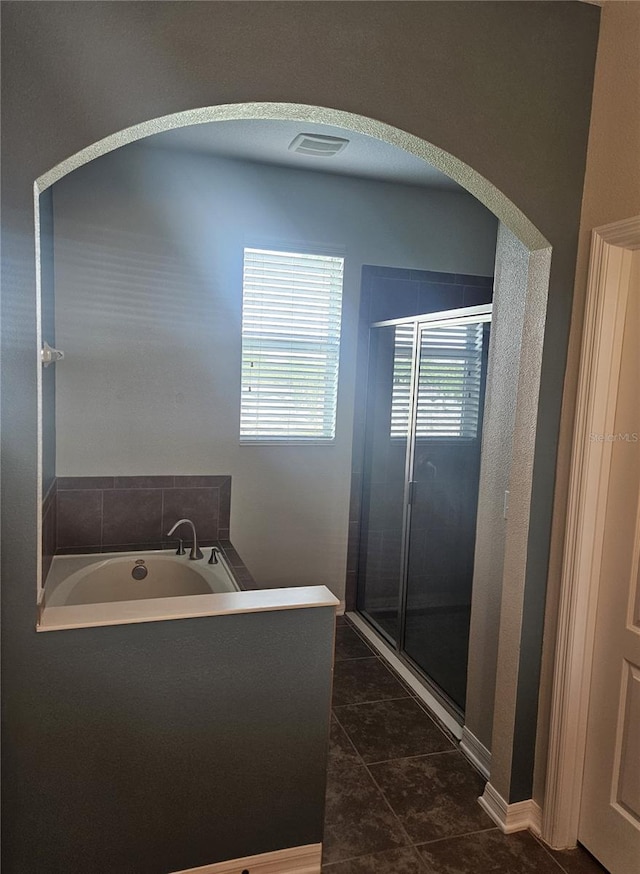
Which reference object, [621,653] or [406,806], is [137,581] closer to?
[406,806]

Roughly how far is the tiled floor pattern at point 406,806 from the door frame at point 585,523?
193 millimetres

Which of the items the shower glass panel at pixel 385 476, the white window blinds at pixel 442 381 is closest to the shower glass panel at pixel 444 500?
the white window blinds at pixel 442 381

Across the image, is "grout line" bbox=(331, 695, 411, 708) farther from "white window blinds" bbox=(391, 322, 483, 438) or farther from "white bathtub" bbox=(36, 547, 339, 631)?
"white window blinds" bbox=(391, 322, 483, 438)

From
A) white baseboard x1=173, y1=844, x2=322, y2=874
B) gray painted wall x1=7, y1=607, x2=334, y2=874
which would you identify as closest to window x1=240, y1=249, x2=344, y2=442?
gray painted wall x1=7, y1=607, x2=334, y2=874

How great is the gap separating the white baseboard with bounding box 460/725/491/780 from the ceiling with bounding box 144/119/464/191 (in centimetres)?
270

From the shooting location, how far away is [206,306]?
3.65m

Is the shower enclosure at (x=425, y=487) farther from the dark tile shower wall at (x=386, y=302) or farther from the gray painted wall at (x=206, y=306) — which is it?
the gray painted wall at (x=206, y=306)

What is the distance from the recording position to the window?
12.6ft

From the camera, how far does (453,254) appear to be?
13.5ft

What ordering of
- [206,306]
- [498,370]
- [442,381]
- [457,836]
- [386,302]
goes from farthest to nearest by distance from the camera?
[386,302] → [206,306] → [442,381] → [498,370] → [457,836]

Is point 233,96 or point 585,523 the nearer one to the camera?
point 233,96

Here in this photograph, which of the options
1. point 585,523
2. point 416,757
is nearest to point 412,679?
point 416,757

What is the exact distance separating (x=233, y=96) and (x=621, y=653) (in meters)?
2.04

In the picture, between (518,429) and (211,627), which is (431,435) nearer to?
(518,429)
